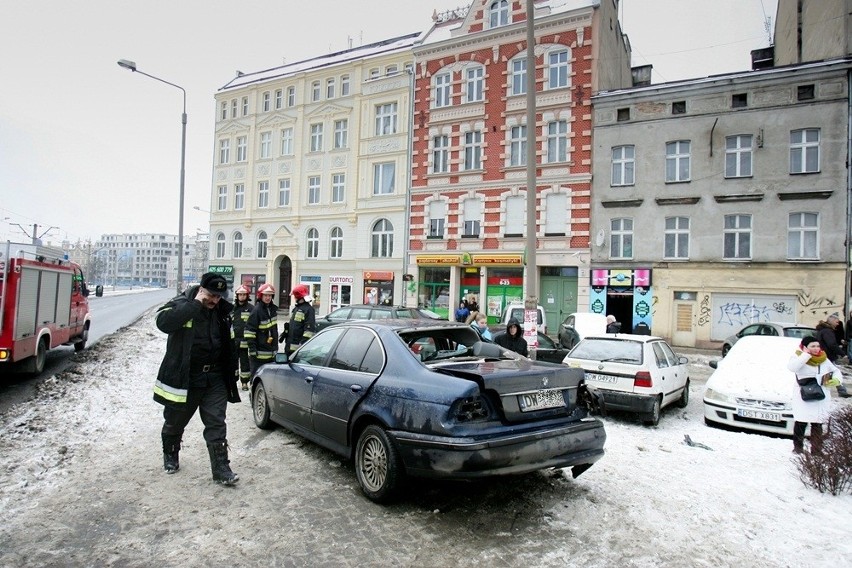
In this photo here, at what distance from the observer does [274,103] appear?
35.1 meters

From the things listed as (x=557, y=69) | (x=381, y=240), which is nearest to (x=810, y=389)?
(x=557, y=69)

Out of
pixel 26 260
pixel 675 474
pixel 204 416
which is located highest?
pixel 26 260

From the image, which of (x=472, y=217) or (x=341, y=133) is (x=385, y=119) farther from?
(x=472, y=217)

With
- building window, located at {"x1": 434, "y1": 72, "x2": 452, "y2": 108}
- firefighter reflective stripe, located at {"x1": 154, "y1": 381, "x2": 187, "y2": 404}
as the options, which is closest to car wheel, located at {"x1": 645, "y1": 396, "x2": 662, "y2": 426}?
firefighter reflective stripe, located at {"x1": 154, "y1": 381, "x2": 187, "y2": 404}

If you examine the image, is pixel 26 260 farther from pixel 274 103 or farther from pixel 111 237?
pixel 111 237

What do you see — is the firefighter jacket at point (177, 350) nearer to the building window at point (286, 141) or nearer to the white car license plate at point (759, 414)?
the white car license plate at point (759, 414)

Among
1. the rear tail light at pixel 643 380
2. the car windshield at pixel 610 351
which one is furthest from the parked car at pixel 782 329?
the rear tail light at pixel 643 380

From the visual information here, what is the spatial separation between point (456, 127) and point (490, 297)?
29.9ft

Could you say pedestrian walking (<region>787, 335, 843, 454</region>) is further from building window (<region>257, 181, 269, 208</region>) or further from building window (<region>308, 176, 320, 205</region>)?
building window (<region>257, 181, 269, 208</region>)

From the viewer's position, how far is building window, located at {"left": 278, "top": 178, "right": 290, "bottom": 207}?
33969 millimetres

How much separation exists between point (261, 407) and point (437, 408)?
358 centimetres

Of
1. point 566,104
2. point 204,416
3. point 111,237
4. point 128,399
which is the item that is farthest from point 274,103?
point 111,237

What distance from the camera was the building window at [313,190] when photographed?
108ft

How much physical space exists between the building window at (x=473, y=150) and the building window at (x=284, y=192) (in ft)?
42.0
